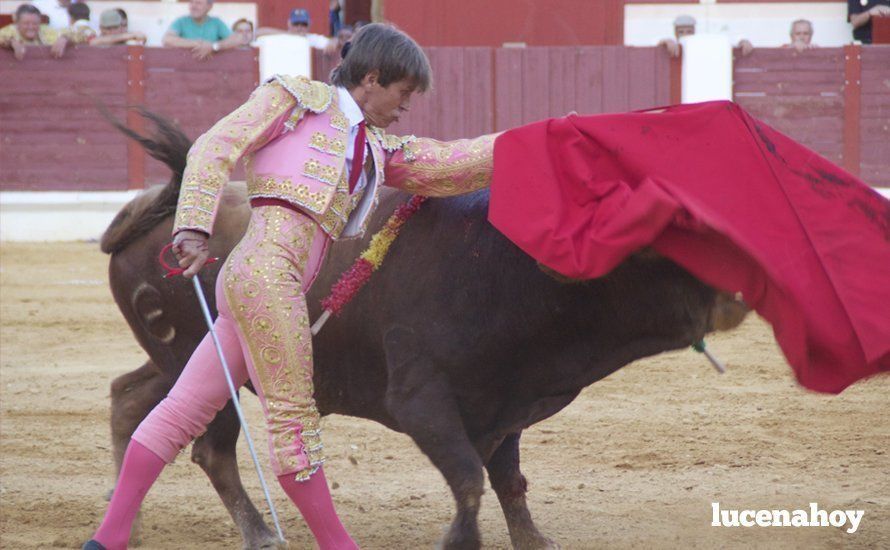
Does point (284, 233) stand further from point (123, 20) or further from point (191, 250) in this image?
point (123, 20)

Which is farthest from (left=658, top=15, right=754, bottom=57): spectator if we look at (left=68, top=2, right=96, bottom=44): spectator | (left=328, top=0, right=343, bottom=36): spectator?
(left=68, top=2, right=96, bottom=44): spectator

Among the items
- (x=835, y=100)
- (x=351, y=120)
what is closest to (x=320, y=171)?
(x=351, y=120)

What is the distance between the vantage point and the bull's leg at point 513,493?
3336 millimetres

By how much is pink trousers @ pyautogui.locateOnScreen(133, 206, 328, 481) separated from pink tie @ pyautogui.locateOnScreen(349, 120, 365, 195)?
5.5 inches

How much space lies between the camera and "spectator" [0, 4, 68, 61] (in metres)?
10.4

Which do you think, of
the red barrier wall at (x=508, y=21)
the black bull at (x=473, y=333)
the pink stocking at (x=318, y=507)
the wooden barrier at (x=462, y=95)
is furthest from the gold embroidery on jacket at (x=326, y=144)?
the red barrier wall at (x=508, y=21)

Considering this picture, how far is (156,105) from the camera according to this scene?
10680 millimetres

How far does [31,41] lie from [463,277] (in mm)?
8461

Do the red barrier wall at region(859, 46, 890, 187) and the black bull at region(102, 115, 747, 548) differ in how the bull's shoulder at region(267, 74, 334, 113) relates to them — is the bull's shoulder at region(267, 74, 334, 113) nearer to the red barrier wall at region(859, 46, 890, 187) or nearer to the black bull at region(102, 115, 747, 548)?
the black bull at region(102, 115, 747, 548)

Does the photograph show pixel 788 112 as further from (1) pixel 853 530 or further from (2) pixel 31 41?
(1) pixel 853 530

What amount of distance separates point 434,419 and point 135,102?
8.24 meters

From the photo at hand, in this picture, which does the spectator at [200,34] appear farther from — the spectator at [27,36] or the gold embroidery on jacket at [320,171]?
the gold embroidery on jacket at [320,171]

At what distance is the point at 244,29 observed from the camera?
36.6 feet

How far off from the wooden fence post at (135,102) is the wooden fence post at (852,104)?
5862mm
